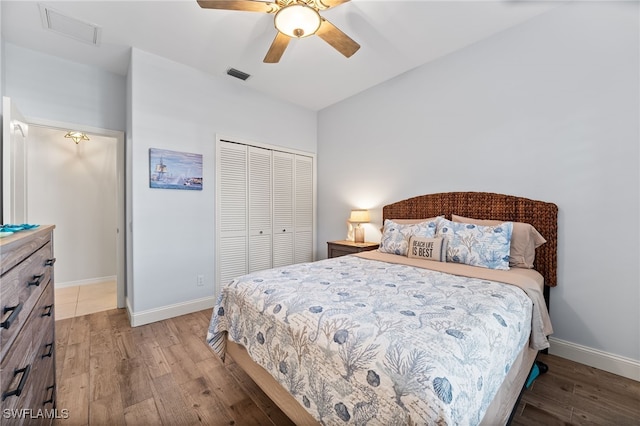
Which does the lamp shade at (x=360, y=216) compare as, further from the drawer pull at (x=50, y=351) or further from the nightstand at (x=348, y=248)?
the drawer pull at (x=50, y=351)

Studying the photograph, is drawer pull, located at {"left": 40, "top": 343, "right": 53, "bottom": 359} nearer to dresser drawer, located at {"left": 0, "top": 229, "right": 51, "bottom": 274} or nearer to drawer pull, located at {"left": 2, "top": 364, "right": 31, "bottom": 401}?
drawer pull, located at {"left": 2, "top": 364, "right": 31, "bottom": 401}

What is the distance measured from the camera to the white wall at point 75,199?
3840mm

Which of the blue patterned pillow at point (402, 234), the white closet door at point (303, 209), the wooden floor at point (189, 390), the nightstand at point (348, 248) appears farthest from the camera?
the white closet door at point (303, 209)

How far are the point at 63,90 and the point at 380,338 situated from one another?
3.84m

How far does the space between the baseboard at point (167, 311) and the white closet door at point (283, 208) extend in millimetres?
1068

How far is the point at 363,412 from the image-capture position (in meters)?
0.98

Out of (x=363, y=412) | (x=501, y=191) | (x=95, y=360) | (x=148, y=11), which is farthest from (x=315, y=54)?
(x=95, y=360)

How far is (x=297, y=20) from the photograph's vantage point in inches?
73.9

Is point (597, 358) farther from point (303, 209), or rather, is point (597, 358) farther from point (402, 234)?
point (303, 209)

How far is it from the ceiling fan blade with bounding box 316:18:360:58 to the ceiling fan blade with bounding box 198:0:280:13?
1.18 ft

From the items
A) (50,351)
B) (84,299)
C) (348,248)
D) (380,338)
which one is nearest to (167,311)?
(84,299)

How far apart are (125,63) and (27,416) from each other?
331 centimetres

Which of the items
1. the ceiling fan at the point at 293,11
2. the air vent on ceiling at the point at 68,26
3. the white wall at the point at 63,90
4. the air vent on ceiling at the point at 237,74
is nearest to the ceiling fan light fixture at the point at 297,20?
the ceiling fan at the point at 293,11

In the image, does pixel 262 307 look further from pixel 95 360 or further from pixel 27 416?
pixel 95 360
